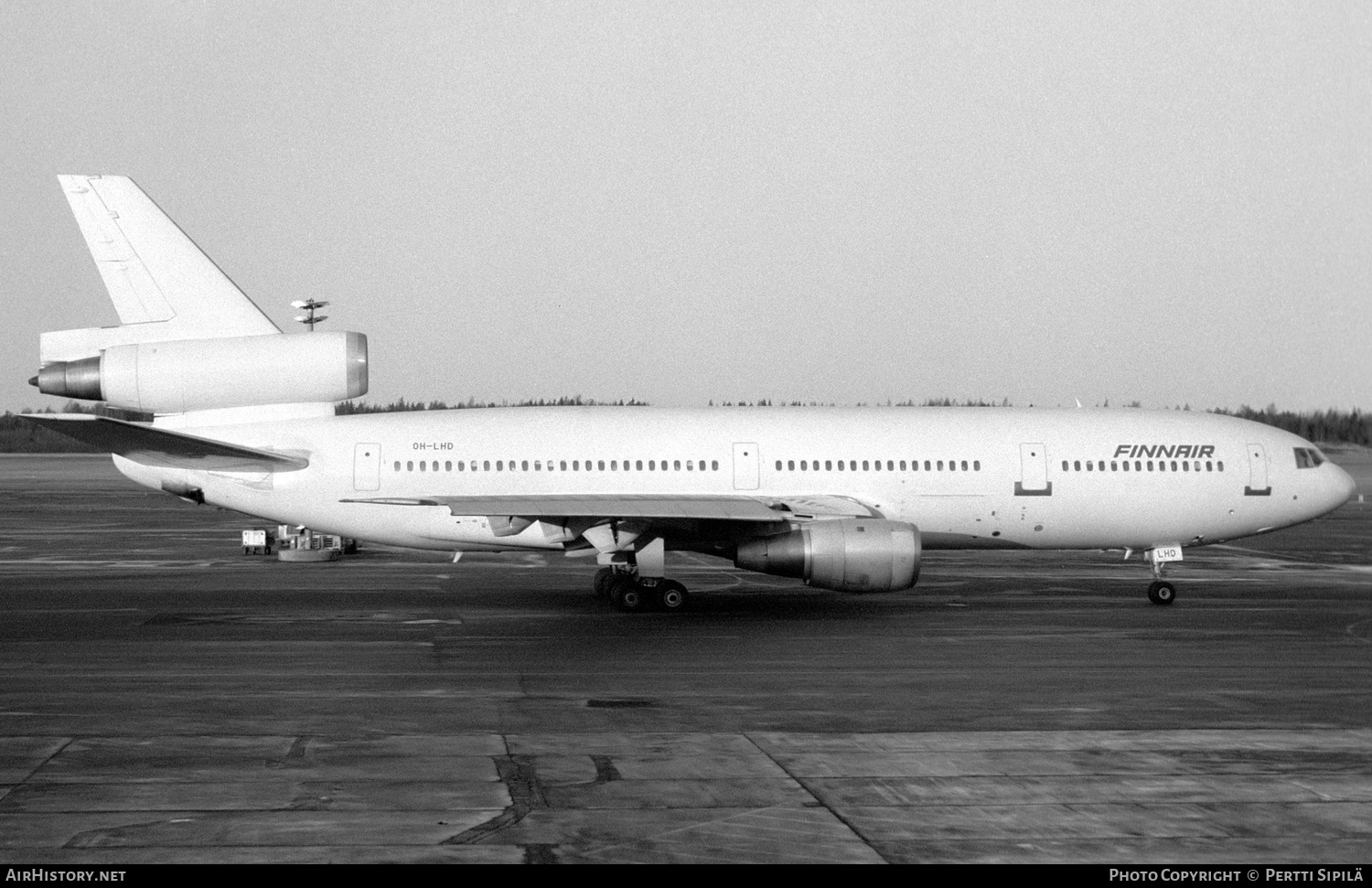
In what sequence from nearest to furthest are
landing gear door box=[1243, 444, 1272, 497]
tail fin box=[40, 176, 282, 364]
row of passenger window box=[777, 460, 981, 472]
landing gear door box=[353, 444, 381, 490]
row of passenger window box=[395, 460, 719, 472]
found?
tail fin box=[40, 176, 282, 364]
landing gear door box=[353, 444, 381, 490]
row of passenger window box=[395, 460, 719, 472]
row of passenger window box=[777, 460, 981, 472]
landing gear door box=[1243, 444, 1272, 497]

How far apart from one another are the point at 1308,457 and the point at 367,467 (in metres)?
17.7

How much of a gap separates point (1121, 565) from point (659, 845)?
84.4 ft

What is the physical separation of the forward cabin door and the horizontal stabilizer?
7494 millimetres

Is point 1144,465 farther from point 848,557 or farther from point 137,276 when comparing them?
point 137,276

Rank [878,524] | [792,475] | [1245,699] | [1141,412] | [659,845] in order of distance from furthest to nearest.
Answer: [1141,412]
[792,475]
[878,524]
[1245,699]
[659,845]

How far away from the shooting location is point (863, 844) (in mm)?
9102

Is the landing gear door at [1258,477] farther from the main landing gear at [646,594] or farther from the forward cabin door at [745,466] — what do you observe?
the main landing gear at [646,594]

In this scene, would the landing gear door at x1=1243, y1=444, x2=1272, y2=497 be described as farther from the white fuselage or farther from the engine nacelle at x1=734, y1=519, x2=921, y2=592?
the engine nacelle at x1=734, y1=519, x2=921, y2=592

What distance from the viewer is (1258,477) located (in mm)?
25172

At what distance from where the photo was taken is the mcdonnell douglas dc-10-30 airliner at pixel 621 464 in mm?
21656

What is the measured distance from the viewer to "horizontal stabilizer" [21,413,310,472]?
67.2ft

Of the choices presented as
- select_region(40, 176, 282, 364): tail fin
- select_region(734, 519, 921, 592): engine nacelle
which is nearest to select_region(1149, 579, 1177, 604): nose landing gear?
select_region(734, 519, 921, 592): engine nacelle

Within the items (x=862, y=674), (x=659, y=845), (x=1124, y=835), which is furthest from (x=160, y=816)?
(x=862, y=674)

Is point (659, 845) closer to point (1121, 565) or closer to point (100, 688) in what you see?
point (100, 688)
